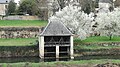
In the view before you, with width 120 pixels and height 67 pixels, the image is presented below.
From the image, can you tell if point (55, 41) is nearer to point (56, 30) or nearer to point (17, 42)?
point (56, 30)

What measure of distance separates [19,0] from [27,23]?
1841 centimetres

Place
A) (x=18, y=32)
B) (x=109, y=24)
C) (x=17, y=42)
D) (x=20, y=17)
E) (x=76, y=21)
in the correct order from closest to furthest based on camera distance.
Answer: (x=76, y=21)
(x=17, y=42)
(x=109, y=24)
(x=18, y=32)
(x=20, y=17)

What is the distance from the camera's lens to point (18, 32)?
241 feet

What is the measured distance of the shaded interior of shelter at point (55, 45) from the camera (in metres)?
62.3

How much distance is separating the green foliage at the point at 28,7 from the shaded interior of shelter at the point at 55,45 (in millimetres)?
27144

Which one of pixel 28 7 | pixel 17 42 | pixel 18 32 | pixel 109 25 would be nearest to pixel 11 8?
pixel 28 7

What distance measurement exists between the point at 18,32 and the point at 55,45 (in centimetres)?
1298

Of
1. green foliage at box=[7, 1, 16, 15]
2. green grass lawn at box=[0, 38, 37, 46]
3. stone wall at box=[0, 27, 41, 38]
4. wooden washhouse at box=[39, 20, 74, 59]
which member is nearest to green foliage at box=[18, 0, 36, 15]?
green foliage at box=[7, 1, 16, 15]

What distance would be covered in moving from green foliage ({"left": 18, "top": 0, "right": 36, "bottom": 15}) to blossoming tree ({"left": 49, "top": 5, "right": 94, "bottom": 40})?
71.6ft

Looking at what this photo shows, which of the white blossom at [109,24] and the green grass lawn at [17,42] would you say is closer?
the green grass lawn at [17,42]

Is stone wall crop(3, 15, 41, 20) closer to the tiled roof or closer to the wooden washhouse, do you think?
the wooden washhouse

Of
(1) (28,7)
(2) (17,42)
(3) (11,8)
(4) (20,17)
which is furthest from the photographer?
(3) (11,8)

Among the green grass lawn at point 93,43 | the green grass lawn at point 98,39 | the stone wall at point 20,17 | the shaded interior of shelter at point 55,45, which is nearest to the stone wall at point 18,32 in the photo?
the green grass lawn at point 98,39

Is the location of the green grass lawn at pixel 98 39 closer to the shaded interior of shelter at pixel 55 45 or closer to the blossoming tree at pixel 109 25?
the blossoming tree at pixel 109 25
